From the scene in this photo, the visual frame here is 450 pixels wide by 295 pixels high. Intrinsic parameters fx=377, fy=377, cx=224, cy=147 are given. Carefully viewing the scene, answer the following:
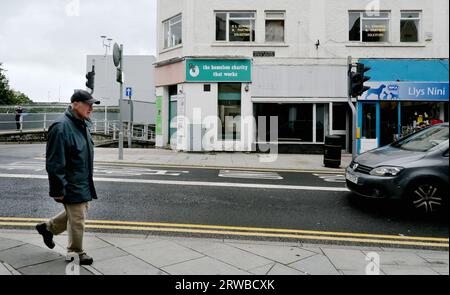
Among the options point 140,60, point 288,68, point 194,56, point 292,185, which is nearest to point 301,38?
point 288,68

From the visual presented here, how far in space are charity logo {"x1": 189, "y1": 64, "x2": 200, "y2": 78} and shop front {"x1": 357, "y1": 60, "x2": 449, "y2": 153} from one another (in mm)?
7532

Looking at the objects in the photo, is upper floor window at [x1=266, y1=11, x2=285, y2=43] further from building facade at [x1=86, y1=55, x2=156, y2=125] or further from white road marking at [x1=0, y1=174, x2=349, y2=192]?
building facade at [x1=86, y1=55, x2=156, y2=125]

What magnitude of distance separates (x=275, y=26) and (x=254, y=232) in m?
14.1

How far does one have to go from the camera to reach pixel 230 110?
17734 mm

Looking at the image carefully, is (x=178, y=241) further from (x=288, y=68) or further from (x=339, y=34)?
(x=339, y=34)

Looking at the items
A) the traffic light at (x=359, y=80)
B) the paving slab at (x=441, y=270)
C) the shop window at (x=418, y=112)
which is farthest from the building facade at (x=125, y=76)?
the paving slab at (x=441, y=270)

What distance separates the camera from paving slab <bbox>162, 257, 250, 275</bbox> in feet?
12.8

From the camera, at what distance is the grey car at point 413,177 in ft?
20.7

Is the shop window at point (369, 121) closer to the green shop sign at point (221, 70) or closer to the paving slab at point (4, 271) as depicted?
the green shop sign at point (221, 70)

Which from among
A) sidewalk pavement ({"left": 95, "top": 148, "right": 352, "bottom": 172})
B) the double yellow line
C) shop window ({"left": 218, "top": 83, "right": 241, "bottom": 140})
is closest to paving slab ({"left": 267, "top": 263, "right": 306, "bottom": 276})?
the double yellow line

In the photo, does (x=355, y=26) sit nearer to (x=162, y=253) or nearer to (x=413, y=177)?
(x=413, y=177)

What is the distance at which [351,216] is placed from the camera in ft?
21.3

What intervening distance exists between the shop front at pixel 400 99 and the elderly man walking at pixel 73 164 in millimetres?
14726
